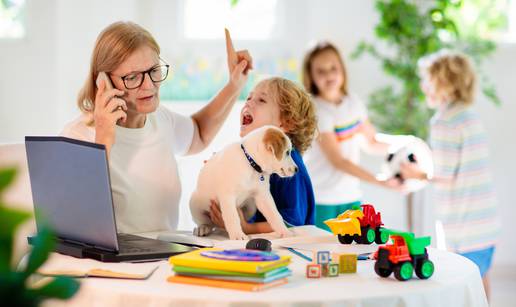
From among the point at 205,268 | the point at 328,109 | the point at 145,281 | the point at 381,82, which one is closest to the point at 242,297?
the point at 205,268

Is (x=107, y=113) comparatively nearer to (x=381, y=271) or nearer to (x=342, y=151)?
(x=381, y=271)

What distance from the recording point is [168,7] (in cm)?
496

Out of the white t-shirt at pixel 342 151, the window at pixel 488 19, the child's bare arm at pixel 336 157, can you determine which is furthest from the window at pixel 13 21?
the window at pixel 488 19

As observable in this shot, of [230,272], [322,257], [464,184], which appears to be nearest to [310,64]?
[464,184]

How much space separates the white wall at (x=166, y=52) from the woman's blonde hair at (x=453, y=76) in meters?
1.04

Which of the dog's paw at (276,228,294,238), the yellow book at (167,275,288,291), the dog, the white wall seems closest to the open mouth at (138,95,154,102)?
the dog

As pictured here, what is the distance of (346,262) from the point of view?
1438mm

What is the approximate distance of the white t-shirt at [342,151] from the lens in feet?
11.7

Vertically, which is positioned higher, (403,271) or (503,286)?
(403,271)

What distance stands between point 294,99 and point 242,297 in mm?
927

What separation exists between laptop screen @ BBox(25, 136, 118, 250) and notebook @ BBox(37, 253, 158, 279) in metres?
0.06

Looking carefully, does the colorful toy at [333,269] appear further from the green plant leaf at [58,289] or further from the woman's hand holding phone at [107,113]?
the green plant leaf at [58,289]

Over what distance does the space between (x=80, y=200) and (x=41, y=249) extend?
1.17 meters

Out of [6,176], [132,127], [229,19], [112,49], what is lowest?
[132,127]
